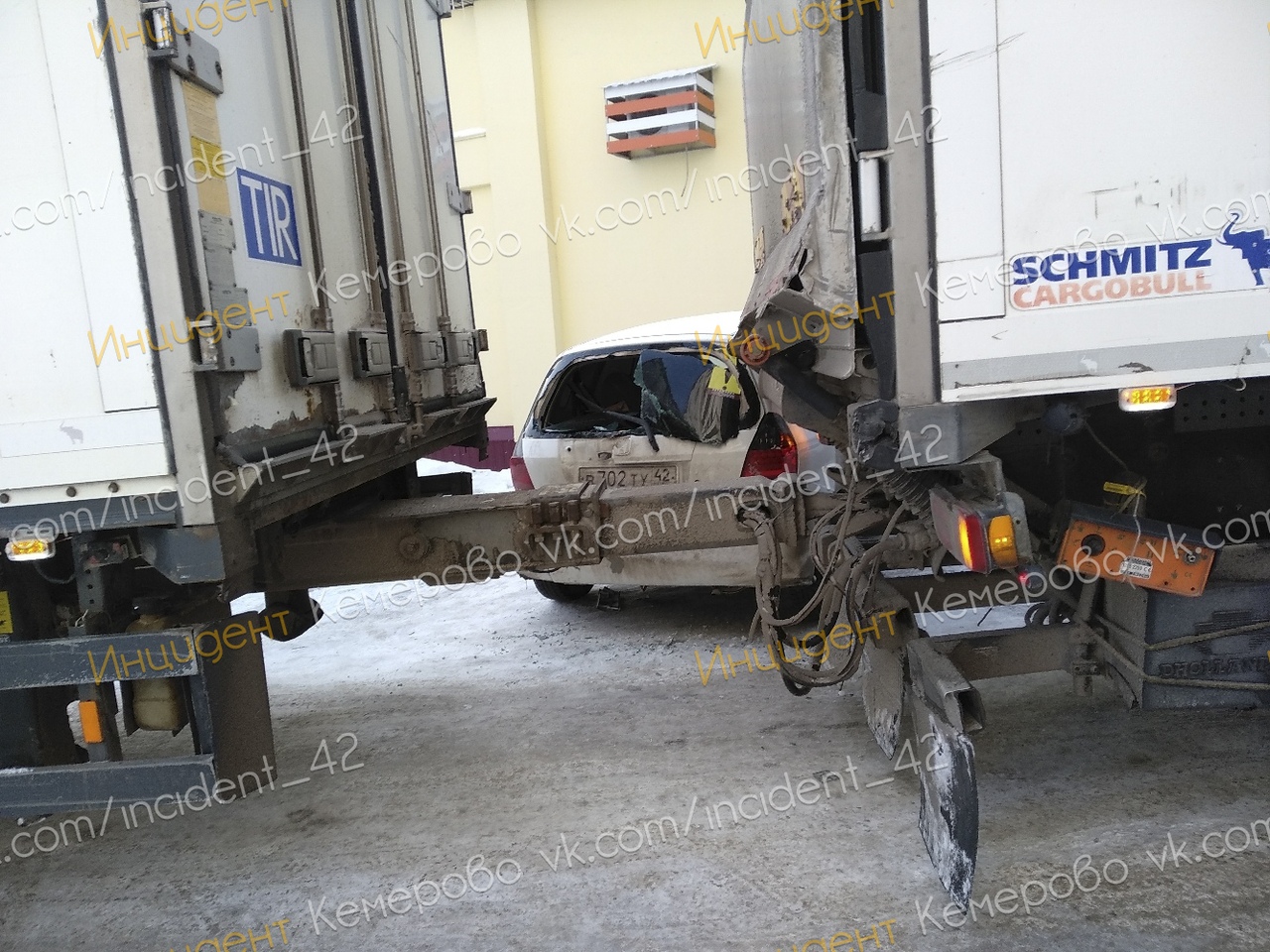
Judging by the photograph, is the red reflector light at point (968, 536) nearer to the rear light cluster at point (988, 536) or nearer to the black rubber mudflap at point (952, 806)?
the rear light cluster at point (988, 536)

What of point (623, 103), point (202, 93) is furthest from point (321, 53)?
point (623, 103)

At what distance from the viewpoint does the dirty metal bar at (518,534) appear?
142 inches

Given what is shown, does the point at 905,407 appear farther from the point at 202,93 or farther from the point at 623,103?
the point at 623,103

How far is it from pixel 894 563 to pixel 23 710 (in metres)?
3.20

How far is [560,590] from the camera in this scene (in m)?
6.45

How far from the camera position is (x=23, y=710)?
3137mm

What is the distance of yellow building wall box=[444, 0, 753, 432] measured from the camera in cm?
1054

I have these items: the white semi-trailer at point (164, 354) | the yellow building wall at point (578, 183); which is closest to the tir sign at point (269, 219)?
the white semi-trailer at point (164, 354)

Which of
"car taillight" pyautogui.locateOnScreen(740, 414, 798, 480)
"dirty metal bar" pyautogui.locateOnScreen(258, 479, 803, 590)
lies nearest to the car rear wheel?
"car taillight" pyautogui.locateOnScreen(740, 414, 798, 480)

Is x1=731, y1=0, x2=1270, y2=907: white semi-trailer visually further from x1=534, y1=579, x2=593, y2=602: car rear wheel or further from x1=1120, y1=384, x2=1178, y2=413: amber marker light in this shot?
x1=534, y1=579, x2=593, y2=602: car rear wheel

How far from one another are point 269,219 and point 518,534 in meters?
1.49

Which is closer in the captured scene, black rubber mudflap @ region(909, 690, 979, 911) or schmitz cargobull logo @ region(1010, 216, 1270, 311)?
schmitz cargobull logo @ region(1010, 216, 1270, 311)

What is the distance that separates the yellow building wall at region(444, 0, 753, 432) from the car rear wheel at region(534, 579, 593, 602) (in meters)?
5.22

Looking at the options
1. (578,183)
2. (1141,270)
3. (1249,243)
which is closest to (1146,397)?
(1141,270)
